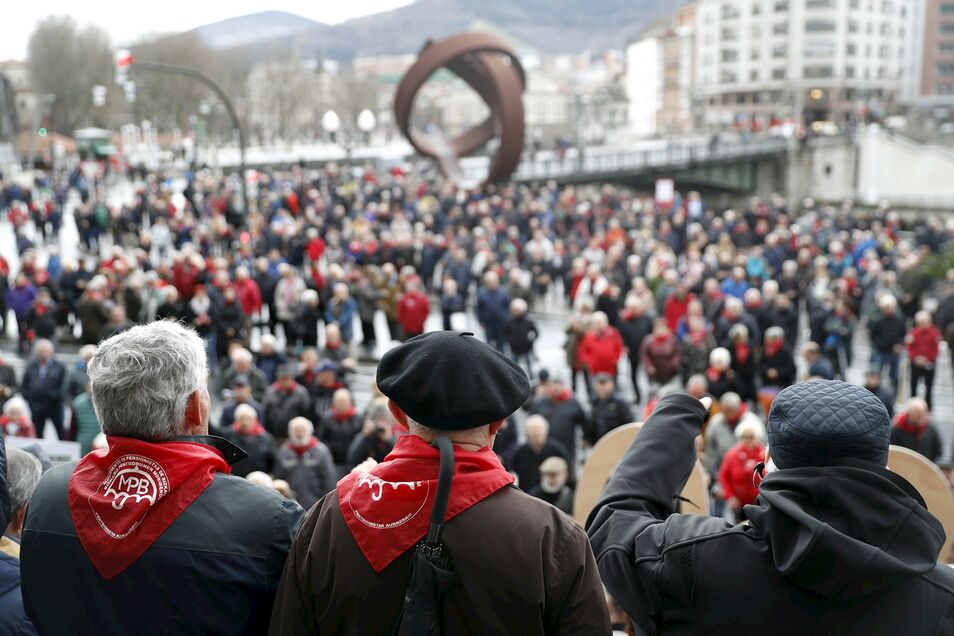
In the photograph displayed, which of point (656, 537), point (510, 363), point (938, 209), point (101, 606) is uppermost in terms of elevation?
point (510, 363)

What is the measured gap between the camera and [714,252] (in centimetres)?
1834

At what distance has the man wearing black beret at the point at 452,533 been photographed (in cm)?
209

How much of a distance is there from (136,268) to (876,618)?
663 inches

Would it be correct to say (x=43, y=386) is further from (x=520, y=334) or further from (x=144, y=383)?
(x=144, y=383)

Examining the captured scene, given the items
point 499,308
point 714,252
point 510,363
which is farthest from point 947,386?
point 510,363

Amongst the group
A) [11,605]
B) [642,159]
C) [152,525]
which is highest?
[152,525]

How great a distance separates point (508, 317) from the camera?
47.5 ft

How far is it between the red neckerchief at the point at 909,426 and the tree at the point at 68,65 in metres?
79.7

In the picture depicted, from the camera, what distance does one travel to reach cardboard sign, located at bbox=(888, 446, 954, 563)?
2.83 meters

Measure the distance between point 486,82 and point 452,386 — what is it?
31947mm

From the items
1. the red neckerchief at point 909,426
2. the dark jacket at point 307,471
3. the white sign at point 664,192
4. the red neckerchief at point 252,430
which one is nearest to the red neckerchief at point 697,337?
the red neckerchief at point 909,426

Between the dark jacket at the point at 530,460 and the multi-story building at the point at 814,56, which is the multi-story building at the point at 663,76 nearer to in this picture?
the multi-story building at the point at 814,56

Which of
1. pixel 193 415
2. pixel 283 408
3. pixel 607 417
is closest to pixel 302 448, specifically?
pixel 283 408

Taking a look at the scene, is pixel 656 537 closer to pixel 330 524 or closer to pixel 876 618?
pixel 876 618
